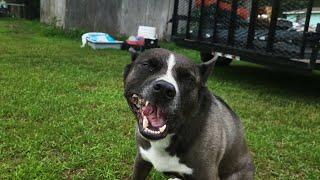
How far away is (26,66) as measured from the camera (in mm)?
7969

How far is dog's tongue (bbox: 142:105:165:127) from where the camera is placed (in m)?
2.81

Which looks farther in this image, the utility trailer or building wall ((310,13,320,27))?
building wall ((310,13,320,27))

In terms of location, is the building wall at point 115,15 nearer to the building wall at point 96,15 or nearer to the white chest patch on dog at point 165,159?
the building wall at point 96,15

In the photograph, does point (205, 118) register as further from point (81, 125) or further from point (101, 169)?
point (81, 125)

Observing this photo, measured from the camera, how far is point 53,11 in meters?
16.0

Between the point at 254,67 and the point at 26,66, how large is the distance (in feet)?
17.4

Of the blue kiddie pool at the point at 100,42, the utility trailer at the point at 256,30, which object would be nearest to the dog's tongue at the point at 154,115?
the utility trailer at the point at 256,30

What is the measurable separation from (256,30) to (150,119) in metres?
5.00

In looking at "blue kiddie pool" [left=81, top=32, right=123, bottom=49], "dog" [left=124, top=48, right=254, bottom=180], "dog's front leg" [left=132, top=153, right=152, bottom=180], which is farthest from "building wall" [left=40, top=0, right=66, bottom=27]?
"dog" [left=124, top=48, right=254, bottom=180]

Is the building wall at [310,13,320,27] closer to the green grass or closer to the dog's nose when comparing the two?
the green grass

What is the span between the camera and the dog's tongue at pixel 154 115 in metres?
2.81

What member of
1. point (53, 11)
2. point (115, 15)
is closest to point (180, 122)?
point (115, 15)

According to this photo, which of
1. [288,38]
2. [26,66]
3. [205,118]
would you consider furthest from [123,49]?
[205,118]

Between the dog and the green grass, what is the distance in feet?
2.78
